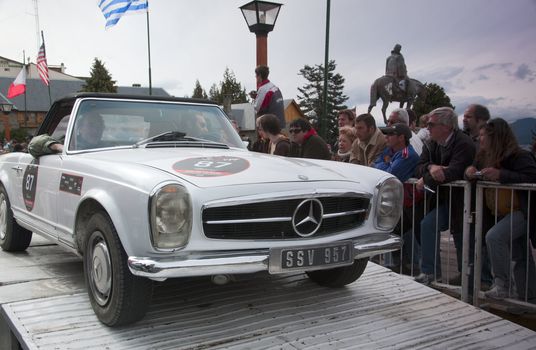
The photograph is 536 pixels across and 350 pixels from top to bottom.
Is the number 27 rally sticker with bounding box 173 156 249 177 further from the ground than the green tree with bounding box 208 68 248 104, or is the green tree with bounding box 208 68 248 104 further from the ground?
the green tree with bounding box 208 68 248 104

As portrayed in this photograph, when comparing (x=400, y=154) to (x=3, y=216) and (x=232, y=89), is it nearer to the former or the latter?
(x=3, y=216)

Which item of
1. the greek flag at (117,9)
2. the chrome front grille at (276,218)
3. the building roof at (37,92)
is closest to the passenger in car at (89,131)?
the chrome front grille at (276,218)

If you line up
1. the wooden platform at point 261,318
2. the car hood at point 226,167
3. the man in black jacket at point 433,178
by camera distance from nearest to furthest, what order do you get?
the wooden platform at point 261,318
the car hood at point 226,167
the man in black jacket at point 433,178

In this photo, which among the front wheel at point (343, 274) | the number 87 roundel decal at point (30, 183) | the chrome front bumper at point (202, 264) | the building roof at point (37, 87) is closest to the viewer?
the chrome front bumper at point (202, 264)

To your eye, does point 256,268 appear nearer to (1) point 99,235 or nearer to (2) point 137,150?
(1) point 99,235

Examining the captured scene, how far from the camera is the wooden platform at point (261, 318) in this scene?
281 cm

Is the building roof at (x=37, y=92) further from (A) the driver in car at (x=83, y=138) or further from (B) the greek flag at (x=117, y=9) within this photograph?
(A) the driver in car at (x=83, y=138)

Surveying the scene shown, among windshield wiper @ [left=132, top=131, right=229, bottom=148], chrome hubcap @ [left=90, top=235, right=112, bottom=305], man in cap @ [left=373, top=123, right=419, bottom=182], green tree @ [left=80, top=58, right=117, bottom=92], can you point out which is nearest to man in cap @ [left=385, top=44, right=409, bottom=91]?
man in cap @ [left=373, top=123, right=419, bottom=182]

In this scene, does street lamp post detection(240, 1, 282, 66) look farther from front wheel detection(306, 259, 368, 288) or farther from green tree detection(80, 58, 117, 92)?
green tree detection(80, 58, 117, 92)

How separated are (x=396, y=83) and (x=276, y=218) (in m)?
12.5

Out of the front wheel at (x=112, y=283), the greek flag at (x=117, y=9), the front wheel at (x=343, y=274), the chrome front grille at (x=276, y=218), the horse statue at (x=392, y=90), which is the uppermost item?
the greek flag at (x=117, y=9)

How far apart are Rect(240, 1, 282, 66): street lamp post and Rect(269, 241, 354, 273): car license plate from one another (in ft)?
18.9

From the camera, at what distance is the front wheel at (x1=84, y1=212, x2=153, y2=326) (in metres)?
2.83

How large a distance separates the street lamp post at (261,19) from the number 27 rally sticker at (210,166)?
5235mm
